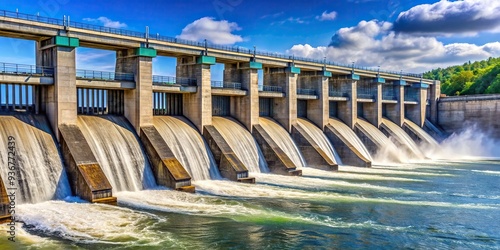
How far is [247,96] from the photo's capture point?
3575cm

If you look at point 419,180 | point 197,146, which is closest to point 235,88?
point 197,146

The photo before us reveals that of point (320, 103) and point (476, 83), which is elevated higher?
point (476, 83)

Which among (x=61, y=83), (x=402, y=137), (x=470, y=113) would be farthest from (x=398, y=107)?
(x=61, y=83)

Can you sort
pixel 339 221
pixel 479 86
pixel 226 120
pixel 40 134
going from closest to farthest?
pixel 339 221 → pixel 40 134 → pixel 226 120 → pixel 479 86

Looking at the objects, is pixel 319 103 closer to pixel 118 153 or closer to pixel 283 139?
pixel 283 139

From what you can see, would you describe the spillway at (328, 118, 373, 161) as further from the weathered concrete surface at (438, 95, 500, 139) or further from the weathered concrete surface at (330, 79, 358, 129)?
the weathered concrete surface at (438, 95, 500, 139)

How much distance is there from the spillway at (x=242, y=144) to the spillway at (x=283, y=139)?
262cm

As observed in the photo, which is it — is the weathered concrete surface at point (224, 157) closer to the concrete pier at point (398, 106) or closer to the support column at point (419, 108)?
the concrete pier at point (398, 106)

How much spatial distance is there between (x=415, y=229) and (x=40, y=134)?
1873 cm

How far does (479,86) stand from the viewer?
78.7m

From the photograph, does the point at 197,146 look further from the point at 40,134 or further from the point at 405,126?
the point at 405,126

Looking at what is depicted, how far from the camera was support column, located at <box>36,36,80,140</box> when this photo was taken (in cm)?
2334

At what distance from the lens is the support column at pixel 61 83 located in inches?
919

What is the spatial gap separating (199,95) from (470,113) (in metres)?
39.3
